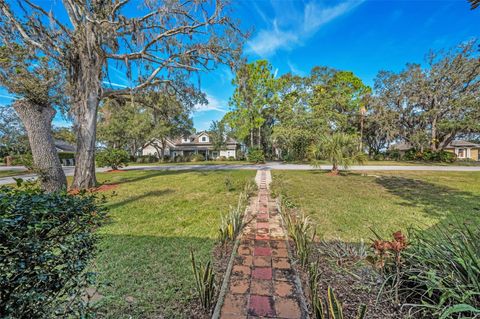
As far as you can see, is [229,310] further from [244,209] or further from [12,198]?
[244,209]

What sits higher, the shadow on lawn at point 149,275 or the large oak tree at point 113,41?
the large oak tree at point 113,41

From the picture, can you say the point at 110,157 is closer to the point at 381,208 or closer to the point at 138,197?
the point at 138,197

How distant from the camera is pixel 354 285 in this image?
2.15 metres

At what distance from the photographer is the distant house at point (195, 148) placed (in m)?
37.1

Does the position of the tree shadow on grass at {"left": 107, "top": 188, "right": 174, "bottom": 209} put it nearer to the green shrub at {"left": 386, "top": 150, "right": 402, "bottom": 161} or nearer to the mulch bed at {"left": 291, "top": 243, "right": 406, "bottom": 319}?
the mulch bed at {"left": 291, "top": 243, "right": 406, "bottom": 319}

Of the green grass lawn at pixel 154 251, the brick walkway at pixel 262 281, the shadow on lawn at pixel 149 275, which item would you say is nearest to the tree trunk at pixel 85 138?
the green grass lawn at pixel 154 251

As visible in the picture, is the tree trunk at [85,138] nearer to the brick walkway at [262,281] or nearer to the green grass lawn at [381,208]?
the brick walkway at [262,281]

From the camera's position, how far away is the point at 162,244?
337cm

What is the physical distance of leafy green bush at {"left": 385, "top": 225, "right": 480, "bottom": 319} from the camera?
149 centimetres

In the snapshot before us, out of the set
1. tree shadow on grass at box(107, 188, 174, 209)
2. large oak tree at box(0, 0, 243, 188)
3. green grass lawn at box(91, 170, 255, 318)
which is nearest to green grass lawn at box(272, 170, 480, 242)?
green grass lawn at box(91, 170, 255, 318)

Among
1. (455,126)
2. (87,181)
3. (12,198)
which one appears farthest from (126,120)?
(455,126)

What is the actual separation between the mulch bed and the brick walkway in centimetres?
22

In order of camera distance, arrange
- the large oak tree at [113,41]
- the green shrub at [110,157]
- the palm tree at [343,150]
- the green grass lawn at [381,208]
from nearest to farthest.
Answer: the green grass lawn at [381,208] < the large oak tree at [113,41] < the palm tree at [343,150] < the green shrub at [110,157]

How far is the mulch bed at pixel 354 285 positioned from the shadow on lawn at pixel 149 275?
1.32 metres
